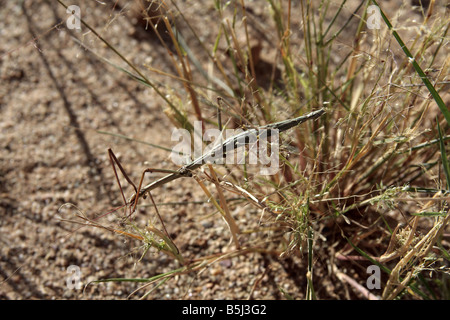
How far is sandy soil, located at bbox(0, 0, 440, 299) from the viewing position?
1097 millimetres

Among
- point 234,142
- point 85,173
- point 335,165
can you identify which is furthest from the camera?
point 85,173

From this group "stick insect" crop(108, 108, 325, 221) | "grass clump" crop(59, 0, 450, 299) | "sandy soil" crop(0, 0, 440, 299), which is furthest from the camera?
"sandy soil" crop(0, 0, 440, 299)

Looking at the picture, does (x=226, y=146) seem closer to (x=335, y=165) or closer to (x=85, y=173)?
(x=335, y=165)

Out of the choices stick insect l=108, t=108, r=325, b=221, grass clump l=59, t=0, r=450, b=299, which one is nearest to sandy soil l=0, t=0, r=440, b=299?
grass clump l=59, t=0, r=450, b=299

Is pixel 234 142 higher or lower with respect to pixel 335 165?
higher

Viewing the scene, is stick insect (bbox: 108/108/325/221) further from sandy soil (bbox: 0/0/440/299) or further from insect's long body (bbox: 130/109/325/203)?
sandy soil (bbox: 0/0/440/299)

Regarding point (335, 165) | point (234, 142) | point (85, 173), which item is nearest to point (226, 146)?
point (234, 142)

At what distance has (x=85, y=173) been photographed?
4.25ft

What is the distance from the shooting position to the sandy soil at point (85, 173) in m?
1.10

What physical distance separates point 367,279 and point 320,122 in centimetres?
39

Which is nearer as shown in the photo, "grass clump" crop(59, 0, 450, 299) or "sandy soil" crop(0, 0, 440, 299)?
"grass clump" crop(59, 0, 450, 299)

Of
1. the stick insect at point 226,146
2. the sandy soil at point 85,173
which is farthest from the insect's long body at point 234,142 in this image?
the sandy soil at point 85,173

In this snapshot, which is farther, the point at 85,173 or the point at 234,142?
the point at 85,173
